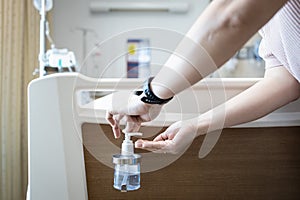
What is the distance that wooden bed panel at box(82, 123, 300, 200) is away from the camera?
2.44 feet

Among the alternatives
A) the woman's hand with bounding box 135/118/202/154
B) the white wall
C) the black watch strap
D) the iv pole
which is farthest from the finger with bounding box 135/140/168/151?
the white wall

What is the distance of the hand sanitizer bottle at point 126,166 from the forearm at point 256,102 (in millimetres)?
147

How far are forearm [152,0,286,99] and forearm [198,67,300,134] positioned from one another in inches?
10.5

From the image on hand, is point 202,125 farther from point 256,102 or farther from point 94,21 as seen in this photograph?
point 94,21

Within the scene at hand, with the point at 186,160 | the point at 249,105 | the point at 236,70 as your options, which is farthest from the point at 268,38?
the point at 236,70

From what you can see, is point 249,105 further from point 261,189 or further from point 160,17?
point 160,17

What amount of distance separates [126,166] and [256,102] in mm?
285

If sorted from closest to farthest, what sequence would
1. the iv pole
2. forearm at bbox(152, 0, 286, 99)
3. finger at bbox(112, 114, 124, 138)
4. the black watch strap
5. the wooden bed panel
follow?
forearm at bbox(152, 0, 286, 99), the black watch strap, finger at bbox(112, 114, 124, 138), the wooden bed panel, the iv pole

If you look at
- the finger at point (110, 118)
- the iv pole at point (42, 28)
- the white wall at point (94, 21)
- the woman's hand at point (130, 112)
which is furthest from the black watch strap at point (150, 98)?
the white wall at point (94, 21)

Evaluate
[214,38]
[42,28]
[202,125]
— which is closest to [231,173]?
[202,125]

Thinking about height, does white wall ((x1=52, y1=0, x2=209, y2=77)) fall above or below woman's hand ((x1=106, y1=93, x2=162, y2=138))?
above

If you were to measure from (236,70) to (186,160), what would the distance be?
2.85 metres

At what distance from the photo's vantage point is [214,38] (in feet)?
1.43

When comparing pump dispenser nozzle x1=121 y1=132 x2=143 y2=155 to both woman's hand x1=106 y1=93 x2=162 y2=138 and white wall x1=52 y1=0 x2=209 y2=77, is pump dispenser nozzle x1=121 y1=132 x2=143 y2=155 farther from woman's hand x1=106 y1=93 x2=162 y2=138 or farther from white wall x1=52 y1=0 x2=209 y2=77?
white wall x1=52 y1=0 x2=209 y2=77
